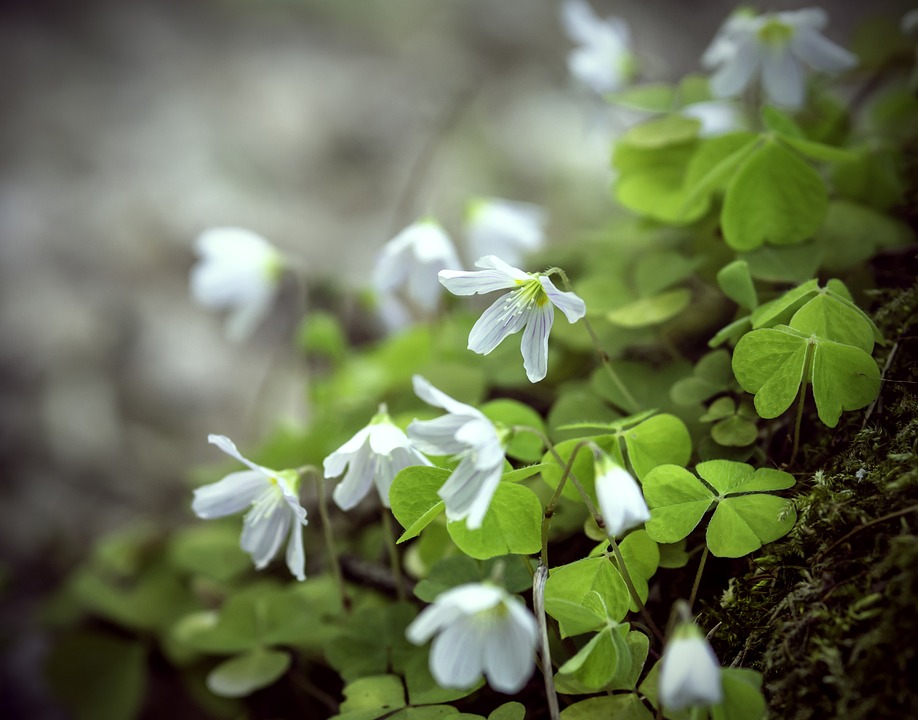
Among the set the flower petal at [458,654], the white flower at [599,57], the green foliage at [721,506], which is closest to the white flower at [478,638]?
the flower petal at [458,654]

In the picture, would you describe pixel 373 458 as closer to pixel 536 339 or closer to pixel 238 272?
pixel 536 339

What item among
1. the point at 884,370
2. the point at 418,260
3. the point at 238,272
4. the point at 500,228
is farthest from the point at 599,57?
the point at 884,370

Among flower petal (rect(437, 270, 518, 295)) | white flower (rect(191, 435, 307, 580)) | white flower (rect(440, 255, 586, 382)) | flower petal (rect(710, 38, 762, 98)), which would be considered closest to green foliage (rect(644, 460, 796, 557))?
white flower (rect(440, 255, 586, 382))

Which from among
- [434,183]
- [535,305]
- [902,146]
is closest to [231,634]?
[535,305]

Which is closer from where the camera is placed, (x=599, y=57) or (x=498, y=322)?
(x=498, y=322)

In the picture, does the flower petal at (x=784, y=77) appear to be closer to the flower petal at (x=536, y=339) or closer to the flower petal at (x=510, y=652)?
the flower petal at (x=536, y=339)

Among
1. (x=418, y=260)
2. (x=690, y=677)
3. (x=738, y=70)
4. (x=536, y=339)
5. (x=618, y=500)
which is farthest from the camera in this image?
(x=418, y=260)

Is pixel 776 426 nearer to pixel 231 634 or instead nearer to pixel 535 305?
pixel 535 305
